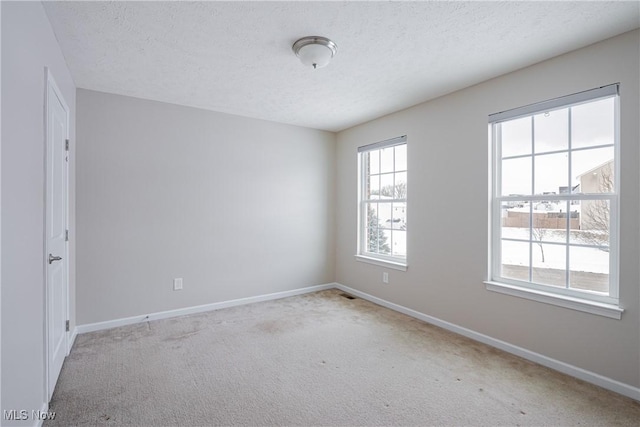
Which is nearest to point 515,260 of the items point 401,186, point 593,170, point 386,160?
point 593,170

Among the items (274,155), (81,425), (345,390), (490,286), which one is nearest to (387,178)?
(274,155)

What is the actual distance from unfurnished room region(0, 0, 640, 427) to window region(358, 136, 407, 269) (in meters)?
0.05

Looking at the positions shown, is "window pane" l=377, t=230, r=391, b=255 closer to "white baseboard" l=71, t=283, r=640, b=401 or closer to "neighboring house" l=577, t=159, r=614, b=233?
"white baseboard" l=71, t=283, r=640, b=401

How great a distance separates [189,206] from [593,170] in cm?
394

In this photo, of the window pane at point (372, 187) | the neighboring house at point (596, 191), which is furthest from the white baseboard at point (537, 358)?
the window pane at point (372, 187)

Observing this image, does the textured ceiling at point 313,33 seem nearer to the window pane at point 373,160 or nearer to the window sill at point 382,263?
the window pane at point 373,160

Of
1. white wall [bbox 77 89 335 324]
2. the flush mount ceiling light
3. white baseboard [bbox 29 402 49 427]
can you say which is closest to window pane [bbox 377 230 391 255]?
white wall [bbox 77 89 335 324]

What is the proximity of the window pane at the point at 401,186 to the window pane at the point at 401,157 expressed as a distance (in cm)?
8

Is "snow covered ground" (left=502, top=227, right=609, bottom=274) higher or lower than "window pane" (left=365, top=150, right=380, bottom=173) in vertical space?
lower

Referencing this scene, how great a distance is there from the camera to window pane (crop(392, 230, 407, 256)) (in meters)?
4.04

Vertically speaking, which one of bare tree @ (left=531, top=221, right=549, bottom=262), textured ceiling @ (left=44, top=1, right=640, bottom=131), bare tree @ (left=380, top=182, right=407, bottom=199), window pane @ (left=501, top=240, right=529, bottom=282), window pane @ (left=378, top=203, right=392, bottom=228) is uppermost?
textured ceiling @ (left=44, top=1, right=640, bottom=131)

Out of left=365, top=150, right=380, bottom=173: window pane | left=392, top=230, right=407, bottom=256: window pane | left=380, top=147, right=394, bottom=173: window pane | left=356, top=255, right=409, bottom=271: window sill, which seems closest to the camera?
left=356, top=255, right=409, bottom=271: window sill

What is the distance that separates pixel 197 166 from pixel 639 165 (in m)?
4.04

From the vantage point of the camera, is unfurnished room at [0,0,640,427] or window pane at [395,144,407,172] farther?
window pane at [395,144,407,172]
